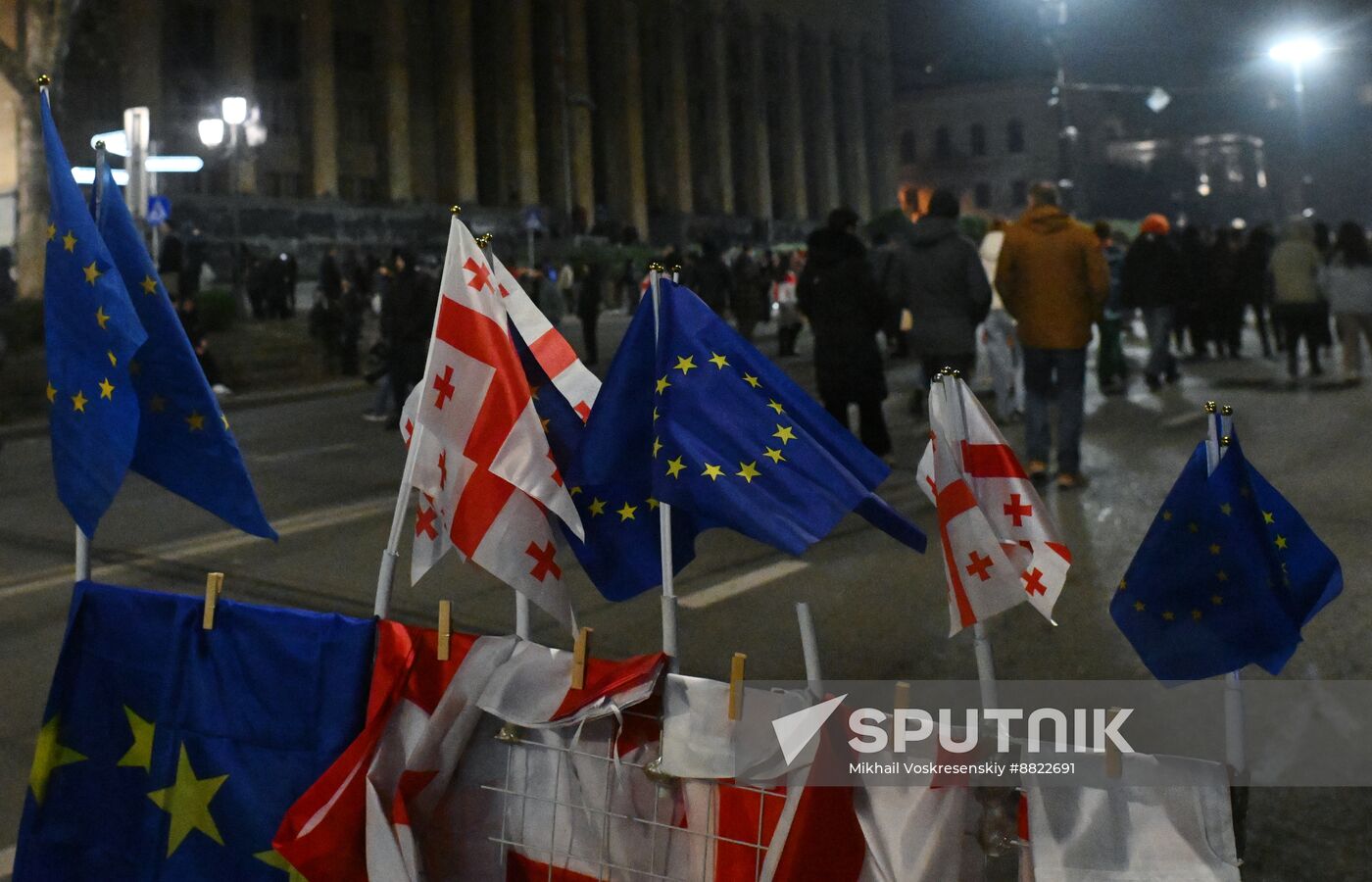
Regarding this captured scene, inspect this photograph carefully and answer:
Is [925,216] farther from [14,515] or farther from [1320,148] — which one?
[1320,148]

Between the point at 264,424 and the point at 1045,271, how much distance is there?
32.7 ft

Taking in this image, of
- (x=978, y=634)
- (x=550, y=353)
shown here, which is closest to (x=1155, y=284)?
(x=550, y=353)

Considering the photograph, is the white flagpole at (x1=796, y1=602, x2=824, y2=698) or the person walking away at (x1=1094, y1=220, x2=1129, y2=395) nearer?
the white flagpole at (x1=796, y1=602, x2=824, y2=698)

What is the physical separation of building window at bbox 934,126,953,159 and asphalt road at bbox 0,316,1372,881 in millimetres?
91248

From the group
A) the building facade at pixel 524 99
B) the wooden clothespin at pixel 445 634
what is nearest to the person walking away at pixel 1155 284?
the wooden clothespin at pixel 445 634

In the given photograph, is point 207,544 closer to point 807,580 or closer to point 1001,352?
point 807,580

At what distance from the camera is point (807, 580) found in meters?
7.29

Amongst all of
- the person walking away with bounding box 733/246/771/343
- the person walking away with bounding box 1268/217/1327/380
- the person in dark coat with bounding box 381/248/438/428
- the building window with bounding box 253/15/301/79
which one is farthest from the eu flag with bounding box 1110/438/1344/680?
the building window with bounding box 253/15/301/79

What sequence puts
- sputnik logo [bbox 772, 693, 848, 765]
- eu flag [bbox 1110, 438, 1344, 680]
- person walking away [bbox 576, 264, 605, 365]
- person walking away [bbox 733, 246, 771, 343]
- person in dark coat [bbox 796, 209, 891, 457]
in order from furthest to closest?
person walking away [bbox 733, 246, 771, 343] < person walking away [bbox 576, 264, 605, 365] < person in dark coat [bbox 796, 209, 891, 457] < eu flag [bbox 1110, 438, 1344, 680] < sputnik logo [bbox 772, 693, 848, 765]

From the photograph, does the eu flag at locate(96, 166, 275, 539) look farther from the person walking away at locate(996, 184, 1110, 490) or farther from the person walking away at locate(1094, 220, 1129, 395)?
the person walking away at locate(1094, 220, 1129, 395)

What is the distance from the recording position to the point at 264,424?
54.2ft

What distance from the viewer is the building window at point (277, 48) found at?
4834cm

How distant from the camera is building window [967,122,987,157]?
9950 cm

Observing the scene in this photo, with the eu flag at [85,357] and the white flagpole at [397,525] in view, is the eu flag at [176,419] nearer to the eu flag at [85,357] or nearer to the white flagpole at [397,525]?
the eu flag at [85,357]
